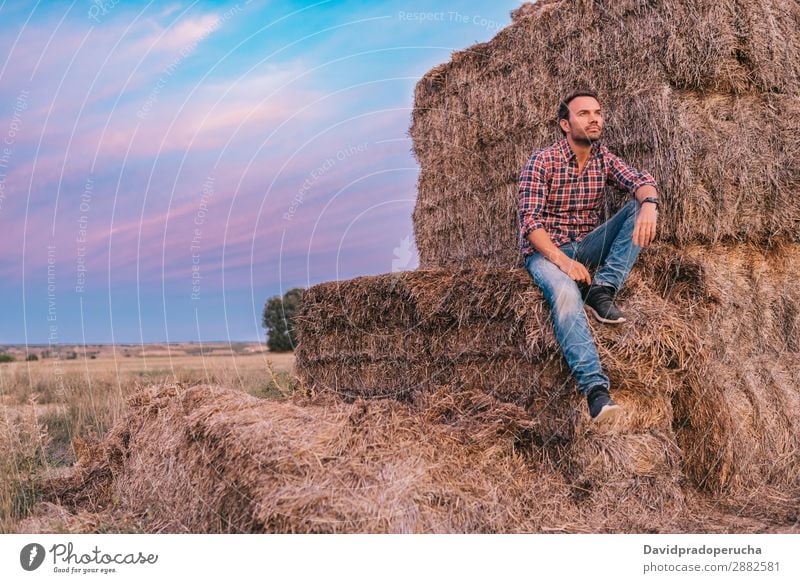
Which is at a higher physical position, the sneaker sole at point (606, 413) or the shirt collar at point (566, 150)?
the shirt collar at point (566, 150)

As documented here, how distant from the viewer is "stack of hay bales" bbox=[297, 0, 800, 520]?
5.06m

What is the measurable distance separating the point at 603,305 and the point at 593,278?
14.1 inches

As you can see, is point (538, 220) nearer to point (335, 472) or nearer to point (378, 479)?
point (378, 479)

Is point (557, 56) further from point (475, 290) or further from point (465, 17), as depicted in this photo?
point (475, 290)

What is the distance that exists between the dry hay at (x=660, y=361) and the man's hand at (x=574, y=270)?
0.82 ft

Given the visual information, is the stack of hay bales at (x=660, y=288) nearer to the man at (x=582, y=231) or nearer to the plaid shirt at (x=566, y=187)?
the man at (x=582, y=231)

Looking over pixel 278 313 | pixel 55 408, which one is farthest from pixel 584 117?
pixel 278 313

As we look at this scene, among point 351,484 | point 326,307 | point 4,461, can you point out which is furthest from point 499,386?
point 4,461

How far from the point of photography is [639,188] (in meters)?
5.36

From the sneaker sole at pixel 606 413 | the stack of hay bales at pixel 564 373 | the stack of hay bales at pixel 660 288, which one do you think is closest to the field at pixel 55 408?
the stack of hay bales at pixel 564 373

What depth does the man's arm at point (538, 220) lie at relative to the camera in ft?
16.8

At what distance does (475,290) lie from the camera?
18.5 ft

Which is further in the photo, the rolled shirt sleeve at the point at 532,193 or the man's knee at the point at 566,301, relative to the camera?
the rolled shirt sleeve at the point at 532,193

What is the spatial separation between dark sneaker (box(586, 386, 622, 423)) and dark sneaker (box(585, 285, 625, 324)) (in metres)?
0.47
